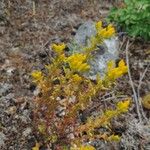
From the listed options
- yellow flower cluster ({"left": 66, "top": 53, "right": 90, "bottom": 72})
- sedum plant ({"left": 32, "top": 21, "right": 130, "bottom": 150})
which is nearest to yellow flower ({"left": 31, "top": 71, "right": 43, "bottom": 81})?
sedum plant ({"left": 32, "top": 21, "right": 130, "bottom": 150})

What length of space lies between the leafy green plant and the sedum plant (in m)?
1.56

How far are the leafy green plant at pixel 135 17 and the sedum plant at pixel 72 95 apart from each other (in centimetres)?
156

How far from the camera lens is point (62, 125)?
3.62 m

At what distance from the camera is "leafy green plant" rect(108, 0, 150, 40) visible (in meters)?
5.04

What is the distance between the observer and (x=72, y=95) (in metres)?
3.64

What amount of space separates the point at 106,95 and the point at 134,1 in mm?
1282

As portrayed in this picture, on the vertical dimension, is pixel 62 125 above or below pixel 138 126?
above

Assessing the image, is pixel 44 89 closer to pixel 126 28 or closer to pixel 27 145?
pixel 27 145

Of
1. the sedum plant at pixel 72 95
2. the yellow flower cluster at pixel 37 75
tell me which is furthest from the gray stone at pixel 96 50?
the yellow flower cluster at pixel 37 75

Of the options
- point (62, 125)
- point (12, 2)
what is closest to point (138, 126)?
point (62, 125)

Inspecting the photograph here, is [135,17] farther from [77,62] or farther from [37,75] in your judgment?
[77,62]

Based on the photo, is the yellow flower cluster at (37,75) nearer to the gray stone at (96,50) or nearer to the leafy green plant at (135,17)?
the gray stone at (96,50)

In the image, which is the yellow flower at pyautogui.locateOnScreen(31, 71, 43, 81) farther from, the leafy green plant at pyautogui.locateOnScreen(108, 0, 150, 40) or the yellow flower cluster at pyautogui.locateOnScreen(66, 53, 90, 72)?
the leafy green plant at pyautogui.locateOnScreen(108, 0, 150, 40)

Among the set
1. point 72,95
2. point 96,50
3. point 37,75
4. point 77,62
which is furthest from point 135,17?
point 77,62
